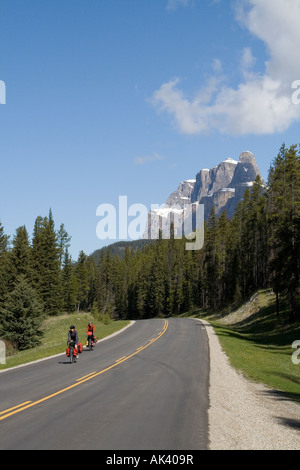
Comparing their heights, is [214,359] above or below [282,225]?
below

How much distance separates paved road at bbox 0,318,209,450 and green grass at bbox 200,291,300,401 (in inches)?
111

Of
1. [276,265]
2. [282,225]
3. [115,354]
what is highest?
[282,225]

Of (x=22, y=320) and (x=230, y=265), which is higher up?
→ (x=230, y=265)

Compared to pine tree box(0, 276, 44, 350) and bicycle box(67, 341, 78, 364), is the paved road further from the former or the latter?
pine tree box(0, 276, 44, 350)

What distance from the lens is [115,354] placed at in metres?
22.7

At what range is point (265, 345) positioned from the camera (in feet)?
101

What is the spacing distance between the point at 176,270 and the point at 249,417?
97.4m

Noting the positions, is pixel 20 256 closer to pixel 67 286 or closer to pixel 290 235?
pixel 67 286

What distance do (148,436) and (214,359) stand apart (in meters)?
13.9

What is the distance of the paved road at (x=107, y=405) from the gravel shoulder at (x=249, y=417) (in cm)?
33

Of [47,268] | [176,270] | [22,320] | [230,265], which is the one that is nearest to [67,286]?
[47,268]
